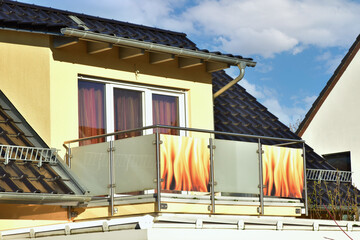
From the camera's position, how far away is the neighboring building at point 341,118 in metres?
21.2

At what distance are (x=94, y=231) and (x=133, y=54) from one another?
13.7 feet

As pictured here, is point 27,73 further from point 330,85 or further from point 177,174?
point 330,85

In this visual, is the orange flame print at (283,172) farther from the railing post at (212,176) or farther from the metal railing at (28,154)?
the metal railing at (28,154)

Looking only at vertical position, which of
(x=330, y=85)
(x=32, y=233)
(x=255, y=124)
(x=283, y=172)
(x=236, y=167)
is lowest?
(x=32, y=233)

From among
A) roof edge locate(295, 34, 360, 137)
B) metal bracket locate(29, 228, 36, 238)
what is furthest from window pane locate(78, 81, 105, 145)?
roof edge locate(295, 34, 360, 137)

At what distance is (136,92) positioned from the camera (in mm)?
13102

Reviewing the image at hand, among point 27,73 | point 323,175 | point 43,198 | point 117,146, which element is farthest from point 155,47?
point 323,175

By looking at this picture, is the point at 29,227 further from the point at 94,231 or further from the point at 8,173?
the point at 94,231

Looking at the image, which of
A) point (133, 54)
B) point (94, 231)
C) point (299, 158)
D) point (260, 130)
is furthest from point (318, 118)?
point (94, 231)

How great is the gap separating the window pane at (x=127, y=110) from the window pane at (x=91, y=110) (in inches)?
10.8

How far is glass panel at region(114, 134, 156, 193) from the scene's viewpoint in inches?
423

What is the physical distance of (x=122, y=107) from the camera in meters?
12.8

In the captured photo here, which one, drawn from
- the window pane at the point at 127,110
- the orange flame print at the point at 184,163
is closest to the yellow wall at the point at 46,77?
the window pane at the point at 127,110

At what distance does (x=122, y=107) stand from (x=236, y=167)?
236cm
